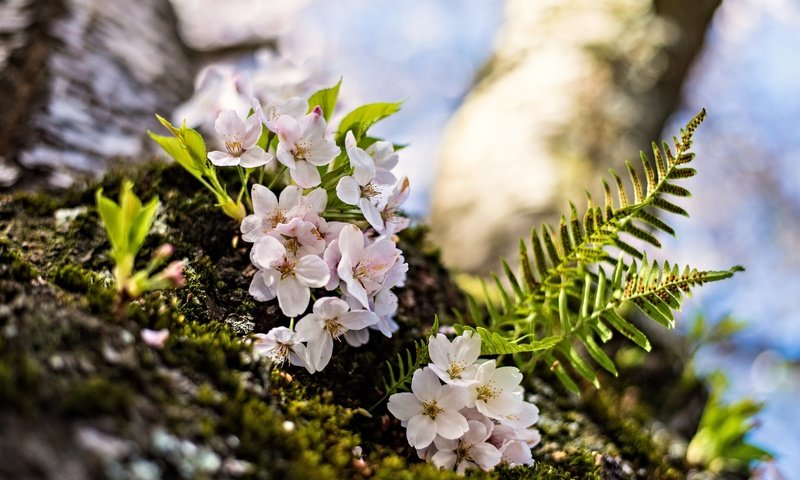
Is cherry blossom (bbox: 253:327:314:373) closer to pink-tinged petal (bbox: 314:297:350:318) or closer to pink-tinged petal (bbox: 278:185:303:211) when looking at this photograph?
pink-tinged petal (bbox: 314:297:350:318)

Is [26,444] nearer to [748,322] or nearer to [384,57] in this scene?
[748,322]

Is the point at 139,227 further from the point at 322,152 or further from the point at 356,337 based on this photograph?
the point at 356,337

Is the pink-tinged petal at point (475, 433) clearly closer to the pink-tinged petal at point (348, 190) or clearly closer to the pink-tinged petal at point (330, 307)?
the pink-tinged petal at point (330, 307)

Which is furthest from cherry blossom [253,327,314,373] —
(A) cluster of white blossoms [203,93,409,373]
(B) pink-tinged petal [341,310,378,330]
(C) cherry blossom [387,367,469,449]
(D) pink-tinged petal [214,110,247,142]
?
(D) pink-tinged petal [214,110,247,142]

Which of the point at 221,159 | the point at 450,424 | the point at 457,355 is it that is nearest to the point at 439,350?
the point at 457,355

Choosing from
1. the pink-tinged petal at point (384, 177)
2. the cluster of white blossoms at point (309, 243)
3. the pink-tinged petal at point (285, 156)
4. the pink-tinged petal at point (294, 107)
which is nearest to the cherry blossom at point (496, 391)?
the cluster of white blossoms at point (309, 243)
